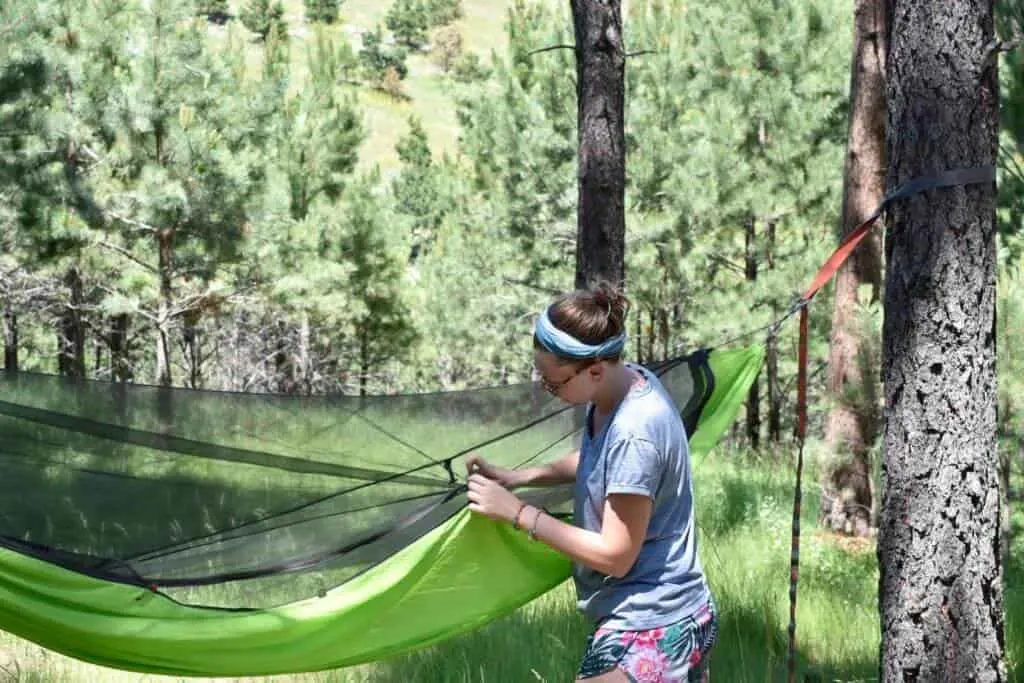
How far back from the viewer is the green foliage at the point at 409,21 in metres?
72.3

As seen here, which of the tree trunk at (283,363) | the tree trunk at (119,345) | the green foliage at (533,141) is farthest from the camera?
the tree trunk at (283,363)

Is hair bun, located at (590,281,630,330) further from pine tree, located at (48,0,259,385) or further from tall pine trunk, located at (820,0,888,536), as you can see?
pine tree, located at (48,0,259,385)

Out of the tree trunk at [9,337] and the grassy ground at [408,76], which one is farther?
the grassy ground at [408,76]

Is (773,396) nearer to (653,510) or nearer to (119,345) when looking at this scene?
(119,345)

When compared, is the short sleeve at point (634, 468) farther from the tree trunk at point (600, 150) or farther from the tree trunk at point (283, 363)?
the tree trunk at point (283, 363)

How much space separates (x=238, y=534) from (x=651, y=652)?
0.93 metres

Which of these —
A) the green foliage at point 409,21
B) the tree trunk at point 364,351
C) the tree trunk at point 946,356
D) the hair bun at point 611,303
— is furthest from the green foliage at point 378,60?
the hair bun at point 611,303

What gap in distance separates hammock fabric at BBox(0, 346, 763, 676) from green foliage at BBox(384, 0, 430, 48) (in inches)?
2871

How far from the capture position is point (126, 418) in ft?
7.82

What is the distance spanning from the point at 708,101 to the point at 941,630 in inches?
406

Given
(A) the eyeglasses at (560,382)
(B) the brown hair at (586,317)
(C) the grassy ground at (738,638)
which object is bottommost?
(C) the grassy ground at (738,638)

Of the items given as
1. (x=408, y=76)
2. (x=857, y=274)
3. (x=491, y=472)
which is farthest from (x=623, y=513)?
(x=408, y=76)

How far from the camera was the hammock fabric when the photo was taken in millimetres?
2127

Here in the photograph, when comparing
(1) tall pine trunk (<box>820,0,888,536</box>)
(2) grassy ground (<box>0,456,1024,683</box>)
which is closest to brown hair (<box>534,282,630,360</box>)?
(2) grassy ground (<box>0,456,1024,683</box>)
